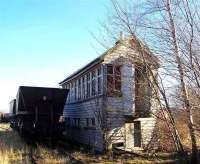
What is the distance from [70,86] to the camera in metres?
30.7

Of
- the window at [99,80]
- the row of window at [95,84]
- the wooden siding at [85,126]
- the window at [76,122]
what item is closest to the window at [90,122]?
the wooden siding at [85,126]

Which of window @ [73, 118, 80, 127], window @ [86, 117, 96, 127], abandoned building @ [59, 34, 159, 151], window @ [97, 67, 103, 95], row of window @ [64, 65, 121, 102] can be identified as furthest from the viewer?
window @ [73, 118, 80, 127]

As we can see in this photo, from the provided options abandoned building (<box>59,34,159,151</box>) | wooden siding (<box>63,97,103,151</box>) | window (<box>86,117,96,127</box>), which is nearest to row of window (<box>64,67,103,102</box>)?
abandoned building (<box>59,34,159,151</box>)

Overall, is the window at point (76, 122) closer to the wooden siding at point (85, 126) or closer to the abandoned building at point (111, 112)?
the wooden siding at point (85, 126)

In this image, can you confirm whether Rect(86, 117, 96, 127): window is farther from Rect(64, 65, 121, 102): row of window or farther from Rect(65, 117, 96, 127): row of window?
Rect(64, 65, 121, 102): row of window

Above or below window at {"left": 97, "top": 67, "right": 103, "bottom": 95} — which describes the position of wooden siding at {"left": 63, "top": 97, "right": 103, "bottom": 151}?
below

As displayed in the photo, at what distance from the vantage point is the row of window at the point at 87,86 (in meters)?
20.9

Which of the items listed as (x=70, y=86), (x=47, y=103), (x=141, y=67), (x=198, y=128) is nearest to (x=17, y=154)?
(x=47, y=103)

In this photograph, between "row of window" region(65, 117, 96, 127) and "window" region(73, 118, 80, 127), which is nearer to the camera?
"row of window" region(65, 117, 96, 127)

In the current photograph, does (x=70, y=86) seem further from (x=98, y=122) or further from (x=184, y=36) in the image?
(x=184, y=36)

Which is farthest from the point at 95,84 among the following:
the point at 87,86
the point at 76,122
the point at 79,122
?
the point at 76,122

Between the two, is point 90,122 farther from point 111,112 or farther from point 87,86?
point 111,112

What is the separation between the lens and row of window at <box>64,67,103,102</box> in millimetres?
20938

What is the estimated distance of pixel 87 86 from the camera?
2380 cm
